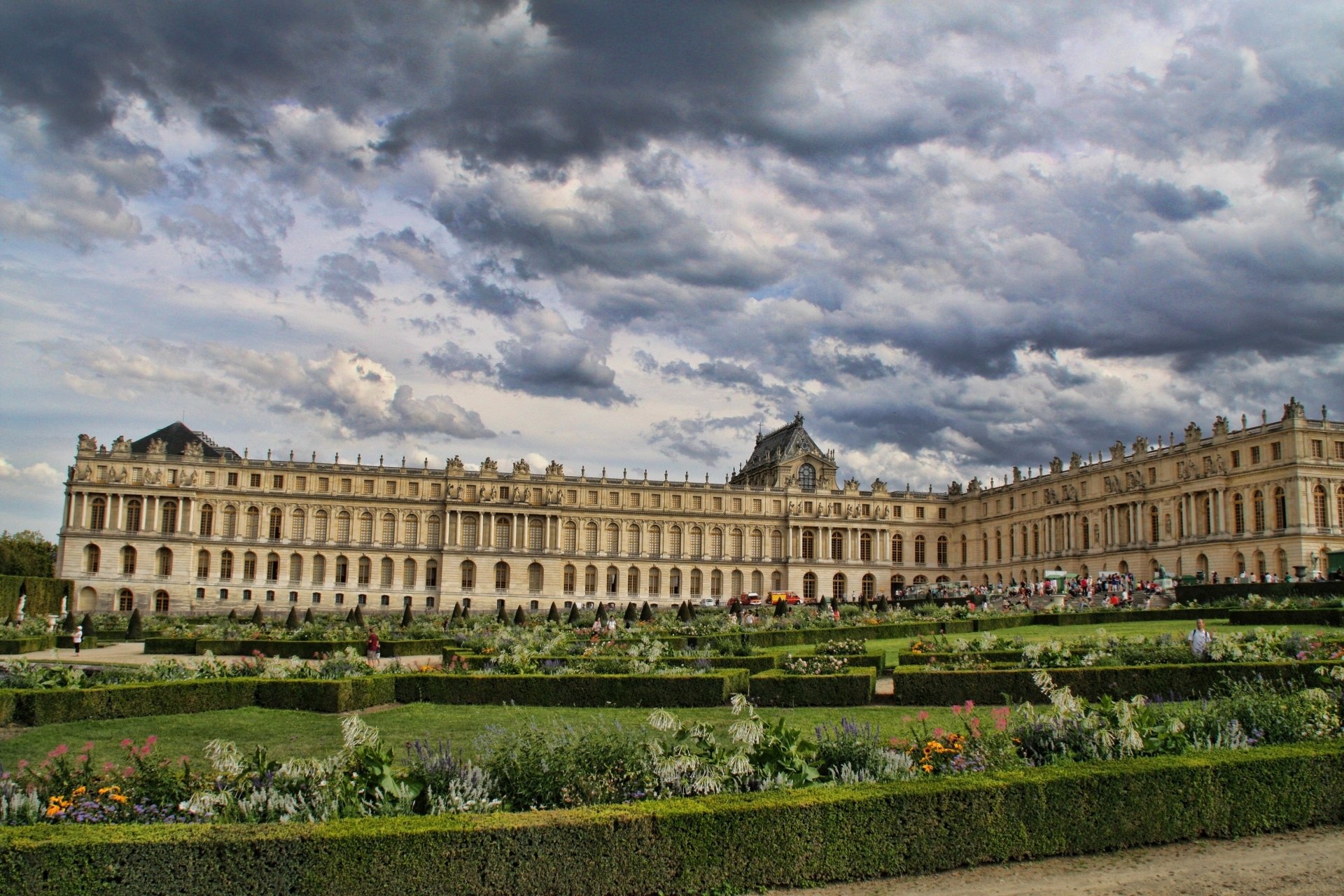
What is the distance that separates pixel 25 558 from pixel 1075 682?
256 feet

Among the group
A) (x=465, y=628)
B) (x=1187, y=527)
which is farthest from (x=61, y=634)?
(x=1187, y=527)

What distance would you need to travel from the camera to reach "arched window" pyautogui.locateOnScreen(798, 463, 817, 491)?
8188 centimetres

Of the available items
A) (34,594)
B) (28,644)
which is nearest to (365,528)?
(34,594)

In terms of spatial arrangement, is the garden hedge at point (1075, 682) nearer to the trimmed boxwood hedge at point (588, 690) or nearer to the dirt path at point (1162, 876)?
the trimmed boxwood hedge at point (588, 690)

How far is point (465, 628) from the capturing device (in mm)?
35688

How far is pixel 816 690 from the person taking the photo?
17.1 m

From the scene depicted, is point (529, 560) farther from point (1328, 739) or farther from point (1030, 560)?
point (1328, 739)

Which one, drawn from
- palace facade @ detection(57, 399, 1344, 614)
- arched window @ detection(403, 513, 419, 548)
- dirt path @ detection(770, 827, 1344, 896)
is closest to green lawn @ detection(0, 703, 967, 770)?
dirt path @ detection(770, 827, 1344, 896)

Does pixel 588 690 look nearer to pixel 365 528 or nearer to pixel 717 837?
pixel 717 837

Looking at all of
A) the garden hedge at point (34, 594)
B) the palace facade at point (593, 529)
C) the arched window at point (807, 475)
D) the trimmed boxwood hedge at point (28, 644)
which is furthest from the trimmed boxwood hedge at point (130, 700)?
the arched window at point (807, 475)

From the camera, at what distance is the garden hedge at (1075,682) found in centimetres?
1612

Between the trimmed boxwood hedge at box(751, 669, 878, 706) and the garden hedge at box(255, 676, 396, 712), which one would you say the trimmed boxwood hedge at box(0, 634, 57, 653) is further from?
the trimmed boxwood hedge at box(751, 669, 878, 706)

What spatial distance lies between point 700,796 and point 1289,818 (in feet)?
18.5

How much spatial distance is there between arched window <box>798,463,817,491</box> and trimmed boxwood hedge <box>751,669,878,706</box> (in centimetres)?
6488
